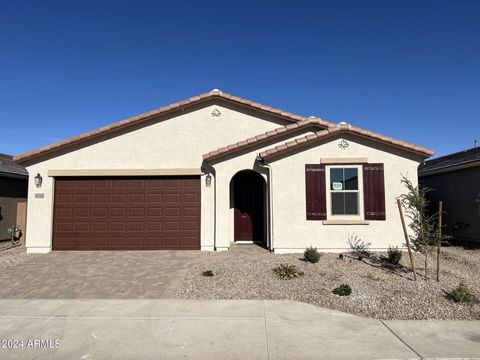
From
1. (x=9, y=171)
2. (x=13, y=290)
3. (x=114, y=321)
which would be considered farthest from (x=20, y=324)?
(x=9, y=171)

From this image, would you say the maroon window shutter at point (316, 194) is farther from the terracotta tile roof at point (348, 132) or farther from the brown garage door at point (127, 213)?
the brown garage door at point (127, 213)

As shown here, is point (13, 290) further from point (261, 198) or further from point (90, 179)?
point (261, 198)

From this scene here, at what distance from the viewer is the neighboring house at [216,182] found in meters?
10.1

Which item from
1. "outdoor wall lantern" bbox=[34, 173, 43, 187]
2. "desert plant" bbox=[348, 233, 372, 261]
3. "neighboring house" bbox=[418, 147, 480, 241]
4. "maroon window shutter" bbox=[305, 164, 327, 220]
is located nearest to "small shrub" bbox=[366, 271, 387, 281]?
"desert plant" bbox=[348, 233, 372, 261]

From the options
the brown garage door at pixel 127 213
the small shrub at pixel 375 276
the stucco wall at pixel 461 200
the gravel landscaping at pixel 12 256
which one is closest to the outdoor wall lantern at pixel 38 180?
the brown garage door at pixel 127 213

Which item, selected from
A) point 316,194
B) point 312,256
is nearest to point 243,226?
point 316,194

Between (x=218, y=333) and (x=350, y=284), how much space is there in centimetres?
350

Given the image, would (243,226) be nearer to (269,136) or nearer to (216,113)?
(269,136)

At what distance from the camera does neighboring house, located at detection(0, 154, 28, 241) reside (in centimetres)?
1370

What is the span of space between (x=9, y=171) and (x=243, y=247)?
34.2 feet

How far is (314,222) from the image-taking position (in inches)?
396

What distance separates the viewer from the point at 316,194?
10062 millimetres

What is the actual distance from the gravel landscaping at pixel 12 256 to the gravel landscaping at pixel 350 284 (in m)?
5.51

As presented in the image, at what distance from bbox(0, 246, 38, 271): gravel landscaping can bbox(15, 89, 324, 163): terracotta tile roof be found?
312 cm
